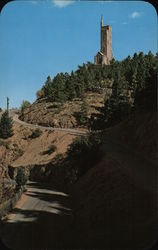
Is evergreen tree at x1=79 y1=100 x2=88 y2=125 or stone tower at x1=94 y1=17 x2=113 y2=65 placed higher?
stone tower at x1=94 y1=17 x2=113 y2=65

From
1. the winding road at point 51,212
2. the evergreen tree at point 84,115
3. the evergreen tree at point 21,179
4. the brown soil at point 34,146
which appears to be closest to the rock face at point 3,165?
the brown soil at point 34,146

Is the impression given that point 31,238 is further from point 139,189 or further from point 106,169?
point 106,169

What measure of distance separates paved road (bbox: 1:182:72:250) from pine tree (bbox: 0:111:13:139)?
18.5 metres

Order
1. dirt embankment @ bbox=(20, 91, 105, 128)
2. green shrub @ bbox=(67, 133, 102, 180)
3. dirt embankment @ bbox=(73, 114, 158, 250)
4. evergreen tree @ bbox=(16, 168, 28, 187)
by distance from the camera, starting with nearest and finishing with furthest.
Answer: dirt embankment @ bbox=(73, 114, 158, 250) → green shrub @ bbox=(67, 133, 102, 180) → evergreen tree @ bbox=(16, 168, 28, 187) → dirt embankment @ bbox=(20, 91, 105, 128)

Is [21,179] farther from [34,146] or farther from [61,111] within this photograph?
[61,111]

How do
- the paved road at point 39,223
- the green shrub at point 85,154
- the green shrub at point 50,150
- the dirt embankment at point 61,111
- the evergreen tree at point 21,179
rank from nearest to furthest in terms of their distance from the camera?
1. the paved road at point 39,223
2. the green shrub at point 85,154
3. the evergreen tree at point 21,179
4. the green shrub at point 50,150
5. the dirt embankment at point 61,111

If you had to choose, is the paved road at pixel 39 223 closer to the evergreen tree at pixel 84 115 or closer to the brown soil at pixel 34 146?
the brown soil at pixel 34 146

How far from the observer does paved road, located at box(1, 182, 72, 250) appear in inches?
475

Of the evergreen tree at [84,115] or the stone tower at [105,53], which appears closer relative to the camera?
the evergreen tree at [84,115]

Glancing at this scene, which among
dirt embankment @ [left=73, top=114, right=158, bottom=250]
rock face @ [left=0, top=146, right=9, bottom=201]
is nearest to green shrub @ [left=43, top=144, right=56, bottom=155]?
rock face @ [left=0, top=146, right=9, bottom=201]

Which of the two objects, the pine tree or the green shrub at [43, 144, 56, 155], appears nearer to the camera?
the green shrub at [43, 144, 56, 155]

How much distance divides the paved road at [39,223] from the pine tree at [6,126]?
18453 mm

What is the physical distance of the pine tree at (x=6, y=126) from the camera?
44906mm

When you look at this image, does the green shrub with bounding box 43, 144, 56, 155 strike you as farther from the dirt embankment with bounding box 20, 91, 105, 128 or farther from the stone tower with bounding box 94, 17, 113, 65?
the stone tower with bounding box 94, 17, 113, 65
